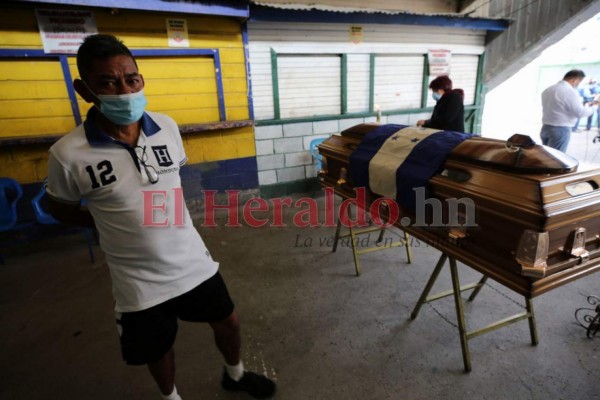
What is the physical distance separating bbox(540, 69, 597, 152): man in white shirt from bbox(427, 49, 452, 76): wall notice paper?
154 centimetres

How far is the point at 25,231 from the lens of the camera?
3.75 metres

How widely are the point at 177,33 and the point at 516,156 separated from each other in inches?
154

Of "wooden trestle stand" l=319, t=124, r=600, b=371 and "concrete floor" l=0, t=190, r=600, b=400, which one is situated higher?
"wooden trestle stand" l=319, t=124, r=600, b=371

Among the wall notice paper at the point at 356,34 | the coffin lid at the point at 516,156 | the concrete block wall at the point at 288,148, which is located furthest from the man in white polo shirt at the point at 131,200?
the wall notice paper at the point at 356,34

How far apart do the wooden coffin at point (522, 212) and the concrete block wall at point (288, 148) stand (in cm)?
331

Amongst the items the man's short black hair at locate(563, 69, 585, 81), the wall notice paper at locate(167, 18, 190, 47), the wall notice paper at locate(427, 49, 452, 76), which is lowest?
the man's short black hair at locate(563, 69, 585, 81)

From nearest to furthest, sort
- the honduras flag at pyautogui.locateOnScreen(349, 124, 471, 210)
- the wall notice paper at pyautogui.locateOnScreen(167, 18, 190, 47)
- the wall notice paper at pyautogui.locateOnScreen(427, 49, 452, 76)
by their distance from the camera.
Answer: the honduras flag at pyautogui.locateOnScreen(349, 124, 471, 210) < the wall notice paper at pyautogui.locateOnScreen(167, 18, 190, 47) < the wall notice paper at pyautogui.locateOnScreen(427, 49, 452, 76)

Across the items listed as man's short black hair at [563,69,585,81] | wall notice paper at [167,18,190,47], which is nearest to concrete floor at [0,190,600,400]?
wall notice paper at [167,18,190,47]

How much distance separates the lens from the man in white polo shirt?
1.24 metres

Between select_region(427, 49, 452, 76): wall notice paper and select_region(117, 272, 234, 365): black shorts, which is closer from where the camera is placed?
select_region(117, 272, 234, 365): black shorts

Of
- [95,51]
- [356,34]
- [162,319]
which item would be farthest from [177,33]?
[162,319]

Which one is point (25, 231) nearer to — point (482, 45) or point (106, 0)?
point (106, 0)

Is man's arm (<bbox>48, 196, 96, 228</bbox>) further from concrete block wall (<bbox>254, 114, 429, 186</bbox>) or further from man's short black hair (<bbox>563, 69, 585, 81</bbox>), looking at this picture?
man's short black hair (<bbox>563, 69, 585, 81</bbox>)

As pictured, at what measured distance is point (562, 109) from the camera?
4.51 m
